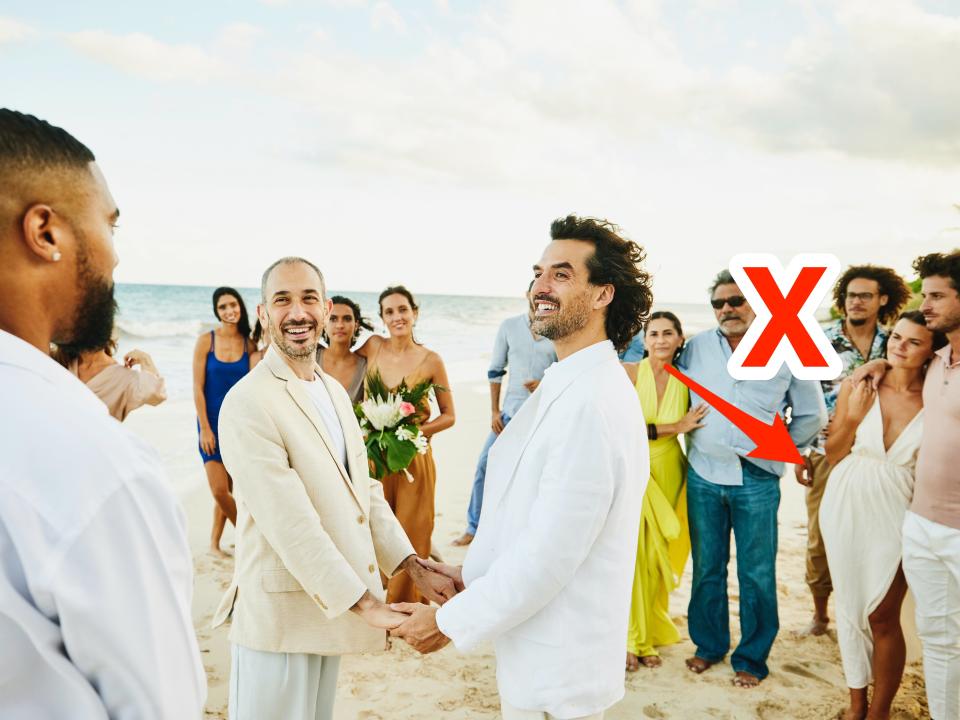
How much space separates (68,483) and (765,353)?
4.23 m

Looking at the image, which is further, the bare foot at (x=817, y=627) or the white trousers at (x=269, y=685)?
the bare foot at (x=817, y=627)

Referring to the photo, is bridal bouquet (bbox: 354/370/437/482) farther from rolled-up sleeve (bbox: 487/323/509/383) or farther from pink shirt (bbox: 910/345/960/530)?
pink shirt (bbox: 910/345/960/530)

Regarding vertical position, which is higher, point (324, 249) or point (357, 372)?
point (324, 249)

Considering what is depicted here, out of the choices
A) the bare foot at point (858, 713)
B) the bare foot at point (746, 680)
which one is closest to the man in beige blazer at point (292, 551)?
the bare foot at point (746, 680)

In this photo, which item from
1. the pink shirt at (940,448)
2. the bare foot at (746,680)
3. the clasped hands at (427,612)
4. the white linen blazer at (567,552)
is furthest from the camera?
the bare foot at (746,680)

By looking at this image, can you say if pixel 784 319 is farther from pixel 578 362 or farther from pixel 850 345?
pixel 578 362

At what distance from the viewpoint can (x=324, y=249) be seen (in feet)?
143

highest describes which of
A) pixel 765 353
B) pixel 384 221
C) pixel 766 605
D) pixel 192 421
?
pixel 384 221

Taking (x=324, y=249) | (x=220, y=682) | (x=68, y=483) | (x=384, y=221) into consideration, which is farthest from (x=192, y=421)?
(x=384, y=221)

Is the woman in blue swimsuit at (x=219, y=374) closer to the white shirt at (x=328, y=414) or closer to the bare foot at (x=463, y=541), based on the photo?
the bare foot at (x=463, y=541)

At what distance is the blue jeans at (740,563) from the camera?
13.3ft

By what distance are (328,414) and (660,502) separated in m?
2.61

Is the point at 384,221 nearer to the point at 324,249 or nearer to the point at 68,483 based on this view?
the point at 324,249

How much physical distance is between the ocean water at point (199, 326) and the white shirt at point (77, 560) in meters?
11.8
